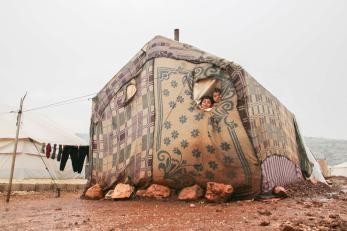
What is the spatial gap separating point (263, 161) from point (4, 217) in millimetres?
3429

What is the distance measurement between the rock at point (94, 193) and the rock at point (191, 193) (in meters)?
1.65

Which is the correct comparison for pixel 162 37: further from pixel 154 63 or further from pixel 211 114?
pixel 211 114

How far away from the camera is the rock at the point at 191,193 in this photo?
15.7ft

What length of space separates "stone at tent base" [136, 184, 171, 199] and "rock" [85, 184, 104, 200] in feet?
3.48

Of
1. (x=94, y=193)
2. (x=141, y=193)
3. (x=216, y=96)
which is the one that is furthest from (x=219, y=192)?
(x=94, y=193)

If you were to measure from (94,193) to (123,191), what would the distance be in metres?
0.79

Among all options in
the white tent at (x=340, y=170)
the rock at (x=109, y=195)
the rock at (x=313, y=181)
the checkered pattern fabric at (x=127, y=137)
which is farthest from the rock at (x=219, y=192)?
the white tent at (x=340, y=170)

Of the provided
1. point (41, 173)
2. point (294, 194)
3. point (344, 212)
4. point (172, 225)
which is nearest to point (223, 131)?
point (294, 194)

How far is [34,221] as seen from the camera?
11.6ft

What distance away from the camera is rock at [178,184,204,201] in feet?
15.7

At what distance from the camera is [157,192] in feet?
16.5

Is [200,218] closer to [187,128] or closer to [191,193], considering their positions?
[191,193]

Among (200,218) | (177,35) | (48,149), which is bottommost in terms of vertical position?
(200,218)

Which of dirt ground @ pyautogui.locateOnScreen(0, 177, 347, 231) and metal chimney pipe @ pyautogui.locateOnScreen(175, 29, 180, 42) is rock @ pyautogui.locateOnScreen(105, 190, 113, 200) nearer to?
dirt ground @ pyautogui.locateOnScreen(0, 177, 347, 231)
